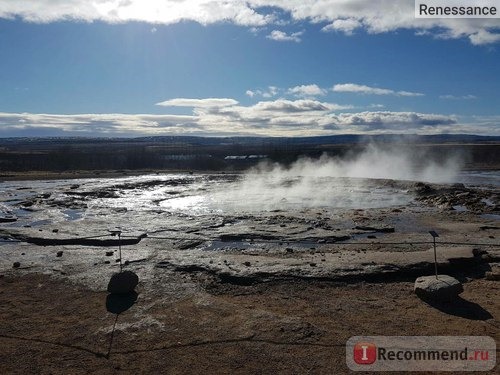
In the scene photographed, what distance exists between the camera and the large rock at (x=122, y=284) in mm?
6750

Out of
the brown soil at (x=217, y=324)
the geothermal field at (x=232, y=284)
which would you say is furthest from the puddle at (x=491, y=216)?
the brown soil at (x=217, y=324)

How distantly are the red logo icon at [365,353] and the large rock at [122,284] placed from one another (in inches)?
142

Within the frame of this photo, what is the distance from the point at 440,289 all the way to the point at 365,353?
6.63ft

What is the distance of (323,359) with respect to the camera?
4.74 metres

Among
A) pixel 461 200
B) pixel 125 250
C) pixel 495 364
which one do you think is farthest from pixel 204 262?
pixel 461 200

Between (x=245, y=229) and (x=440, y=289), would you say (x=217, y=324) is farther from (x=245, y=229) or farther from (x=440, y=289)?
(x=245, y=229)

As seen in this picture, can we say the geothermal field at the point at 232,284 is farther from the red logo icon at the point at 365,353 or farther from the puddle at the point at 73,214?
the red logo icon at the point at 365,353

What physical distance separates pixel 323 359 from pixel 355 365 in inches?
13.5

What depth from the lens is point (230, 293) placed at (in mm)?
6902

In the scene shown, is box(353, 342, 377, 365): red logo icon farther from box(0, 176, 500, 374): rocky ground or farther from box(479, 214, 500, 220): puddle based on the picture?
box(479, 214, 500, 220): puddle

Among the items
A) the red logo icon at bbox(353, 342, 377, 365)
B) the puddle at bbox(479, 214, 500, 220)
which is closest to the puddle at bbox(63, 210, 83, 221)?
the red logo icon at bbox(353, 342, 377, 365)

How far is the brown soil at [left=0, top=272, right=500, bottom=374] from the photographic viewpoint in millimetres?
4738

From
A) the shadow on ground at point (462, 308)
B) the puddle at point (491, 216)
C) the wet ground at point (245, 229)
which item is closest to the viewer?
the shadow on ground at point (462, 308)

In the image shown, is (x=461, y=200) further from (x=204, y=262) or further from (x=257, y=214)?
(x=204, y=262)
